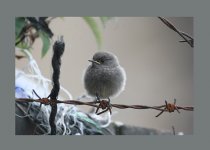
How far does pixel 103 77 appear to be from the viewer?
205 centimetres

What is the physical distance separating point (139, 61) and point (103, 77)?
0.69 m

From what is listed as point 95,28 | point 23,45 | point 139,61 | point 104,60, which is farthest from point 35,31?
point 104,60

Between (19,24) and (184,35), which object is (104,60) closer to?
(184,35)

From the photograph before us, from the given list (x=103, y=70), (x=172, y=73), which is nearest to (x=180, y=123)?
(x=172, y=73)

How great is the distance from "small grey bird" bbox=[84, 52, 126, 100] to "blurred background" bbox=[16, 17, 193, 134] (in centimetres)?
29

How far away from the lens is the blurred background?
8.00 ft

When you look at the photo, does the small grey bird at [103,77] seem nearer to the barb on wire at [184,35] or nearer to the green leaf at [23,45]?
the barb on wire at [184,35]

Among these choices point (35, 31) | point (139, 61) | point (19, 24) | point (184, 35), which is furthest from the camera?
point (139, 61)

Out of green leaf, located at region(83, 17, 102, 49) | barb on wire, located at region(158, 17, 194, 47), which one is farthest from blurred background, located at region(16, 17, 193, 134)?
barb on wire, located at region(158, 17, 194, 47)

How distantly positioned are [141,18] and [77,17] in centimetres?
21

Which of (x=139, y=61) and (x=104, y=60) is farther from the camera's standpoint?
(x=139, y=61)

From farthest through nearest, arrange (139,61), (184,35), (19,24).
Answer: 1. (139,61)
2. (19,24)
3. (184,35)

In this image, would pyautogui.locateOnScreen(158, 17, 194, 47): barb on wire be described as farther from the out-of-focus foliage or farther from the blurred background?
the out-of-focus foliage

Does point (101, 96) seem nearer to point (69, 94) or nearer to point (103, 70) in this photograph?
point (103, 70)
